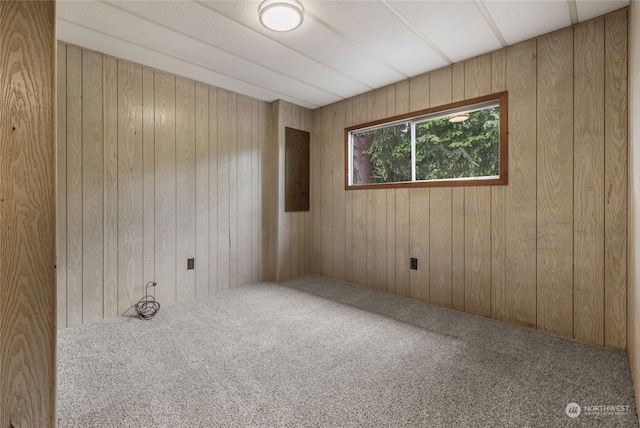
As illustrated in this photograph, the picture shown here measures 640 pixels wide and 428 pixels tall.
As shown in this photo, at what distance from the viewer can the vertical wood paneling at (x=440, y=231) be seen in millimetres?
2678

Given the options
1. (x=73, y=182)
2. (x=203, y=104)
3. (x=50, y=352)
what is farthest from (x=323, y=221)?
(x=50, y=352)

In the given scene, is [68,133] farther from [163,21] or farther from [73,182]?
[163,21]

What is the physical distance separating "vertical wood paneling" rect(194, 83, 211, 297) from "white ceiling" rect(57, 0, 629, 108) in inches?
10.4

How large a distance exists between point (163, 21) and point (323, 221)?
252 cm

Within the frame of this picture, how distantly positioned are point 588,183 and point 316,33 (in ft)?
6.94

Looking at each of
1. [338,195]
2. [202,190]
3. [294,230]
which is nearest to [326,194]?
[338,195]

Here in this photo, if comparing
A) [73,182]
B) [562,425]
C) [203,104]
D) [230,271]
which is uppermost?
[203,104]

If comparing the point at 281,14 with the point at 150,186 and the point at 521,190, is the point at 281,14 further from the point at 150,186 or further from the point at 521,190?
the point at 521,190

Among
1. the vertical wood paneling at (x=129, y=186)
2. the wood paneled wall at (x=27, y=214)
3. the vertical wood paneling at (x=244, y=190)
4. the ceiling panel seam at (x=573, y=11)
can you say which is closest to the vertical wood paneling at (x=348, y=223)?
the vertical wood paneling at (x=244, y=190)

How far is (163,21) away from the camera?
6.49ft

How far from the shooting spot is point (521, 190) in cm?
227

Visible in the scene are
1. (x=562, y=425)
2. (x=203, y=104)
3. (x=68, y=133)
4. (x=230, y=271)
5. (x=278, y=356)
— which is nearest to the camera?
(x=562, y=425)

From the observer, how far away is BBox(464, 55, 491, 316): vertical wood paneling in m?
2.45

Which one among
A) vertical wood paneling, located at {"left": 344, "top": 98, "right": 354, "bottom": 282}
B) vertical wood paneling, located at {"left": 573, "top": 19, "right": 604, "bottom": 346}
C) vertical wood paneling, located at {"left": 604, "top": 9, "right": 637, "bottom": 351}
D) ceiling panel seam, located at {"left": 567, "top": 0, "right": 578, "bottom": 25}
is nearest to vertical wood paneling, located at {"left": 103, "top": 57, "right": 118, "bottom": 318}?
vertical wood paneling, located at {"left": 344, "top": 98, "right": 354, "bottom": 282}
